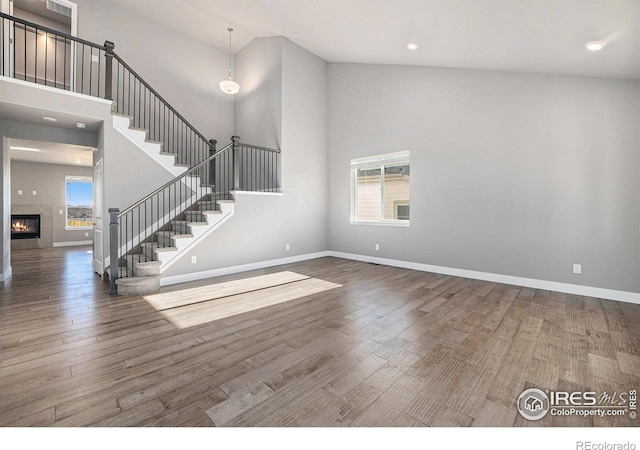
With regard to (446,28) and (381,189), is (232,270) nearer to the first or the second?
(381,189)

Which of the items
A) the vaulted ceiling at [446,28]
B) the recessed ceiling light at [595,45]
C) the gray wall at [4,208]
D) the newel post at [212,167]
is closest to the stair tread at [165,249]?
the newel post at [212,167]

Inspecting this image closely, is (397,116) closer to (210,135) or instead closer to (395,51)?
(395,51)

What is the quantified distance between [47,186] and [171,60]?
6468mm

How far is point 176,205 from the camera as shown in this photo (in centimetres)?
557

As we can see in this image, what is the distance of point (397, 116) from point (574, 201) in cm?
318

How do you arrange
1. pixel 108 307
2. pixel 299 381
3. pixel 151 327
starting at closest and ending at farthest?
pixel 299 381
pixel 151 327
pixel 108 307

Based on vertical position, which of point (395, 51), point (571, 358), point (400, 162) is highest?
point (395, 51)

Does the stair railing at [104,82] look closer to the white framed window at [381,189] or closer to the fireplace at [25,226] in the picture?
the white framed window at [381,189]

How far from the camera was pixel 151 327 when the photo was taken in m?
2.77

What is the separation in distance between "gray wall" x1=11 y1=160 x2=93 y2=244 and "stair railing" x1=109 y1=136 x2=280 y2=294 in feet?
20.8

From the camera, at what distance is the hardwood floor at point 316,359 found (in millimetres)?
1592

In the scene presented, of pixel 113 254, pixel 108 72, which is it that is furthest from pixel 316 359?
pixel 108 72

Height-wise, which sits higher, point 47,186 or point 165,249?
point 47,186
